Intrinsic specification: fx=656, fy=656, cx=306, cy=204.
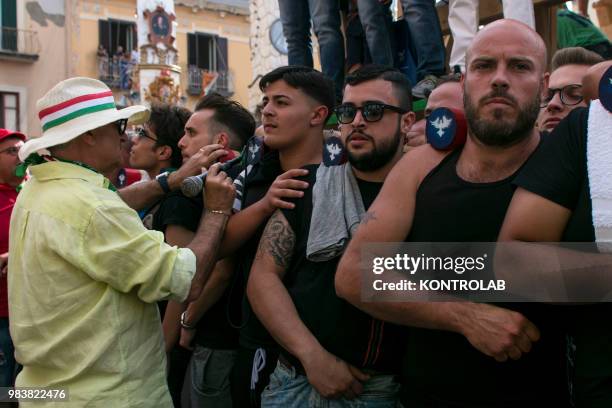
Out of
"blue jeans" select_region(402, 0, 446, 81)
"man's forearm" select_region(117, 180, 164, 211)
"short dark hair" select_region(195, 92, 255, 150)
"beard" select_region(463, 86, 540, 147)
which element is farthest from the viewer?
"blue jeans" select_region(402, 0, 446, 81)

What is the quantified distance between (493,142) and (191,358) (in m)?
2.12

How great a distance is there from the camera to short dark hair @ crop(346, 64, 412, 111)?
2668 millimetres

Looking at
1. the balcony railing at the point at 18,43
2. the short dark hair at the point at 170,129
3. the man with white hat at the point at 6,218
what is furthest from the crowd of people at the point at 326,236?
the balcony railing at the point at 18,43

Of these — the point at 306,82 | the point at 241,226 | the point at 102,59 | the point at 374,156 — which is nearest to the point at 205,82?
the point at 102,59

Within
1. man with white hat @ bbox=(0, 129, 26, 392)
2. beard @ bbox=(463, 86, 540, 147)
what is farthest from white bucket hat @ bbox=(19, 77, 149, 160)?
man with white hat @ bbox=(0, 129, 26, 392)

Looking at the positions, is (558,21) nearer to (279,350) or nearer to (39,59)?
(279,350)

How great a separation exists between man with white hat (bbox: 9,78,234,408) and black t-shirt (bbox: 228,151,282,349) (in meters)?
0.45

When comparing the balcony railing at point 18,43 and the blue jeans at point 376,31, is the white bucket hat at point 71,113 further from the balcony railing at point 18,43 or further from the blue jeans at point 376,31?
the balcony railing at point 18,43

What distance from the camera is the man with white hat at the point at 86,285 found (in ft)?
7.39

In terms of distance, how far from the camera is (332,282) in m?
2.45

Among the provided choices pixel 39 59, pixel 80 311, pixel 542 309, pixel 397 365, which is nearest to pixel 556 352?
pixel 542 309

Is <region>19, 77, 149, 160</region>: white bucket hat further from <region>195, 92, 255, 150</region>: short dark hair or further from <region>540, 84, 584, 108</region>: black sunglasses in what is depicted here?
<region>540, 84, 584, 108</region>: black sunglasses

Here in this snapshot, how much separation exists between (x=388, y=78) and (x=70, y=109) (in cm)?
126

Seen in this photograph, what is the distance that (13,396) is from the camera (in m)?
2.51
